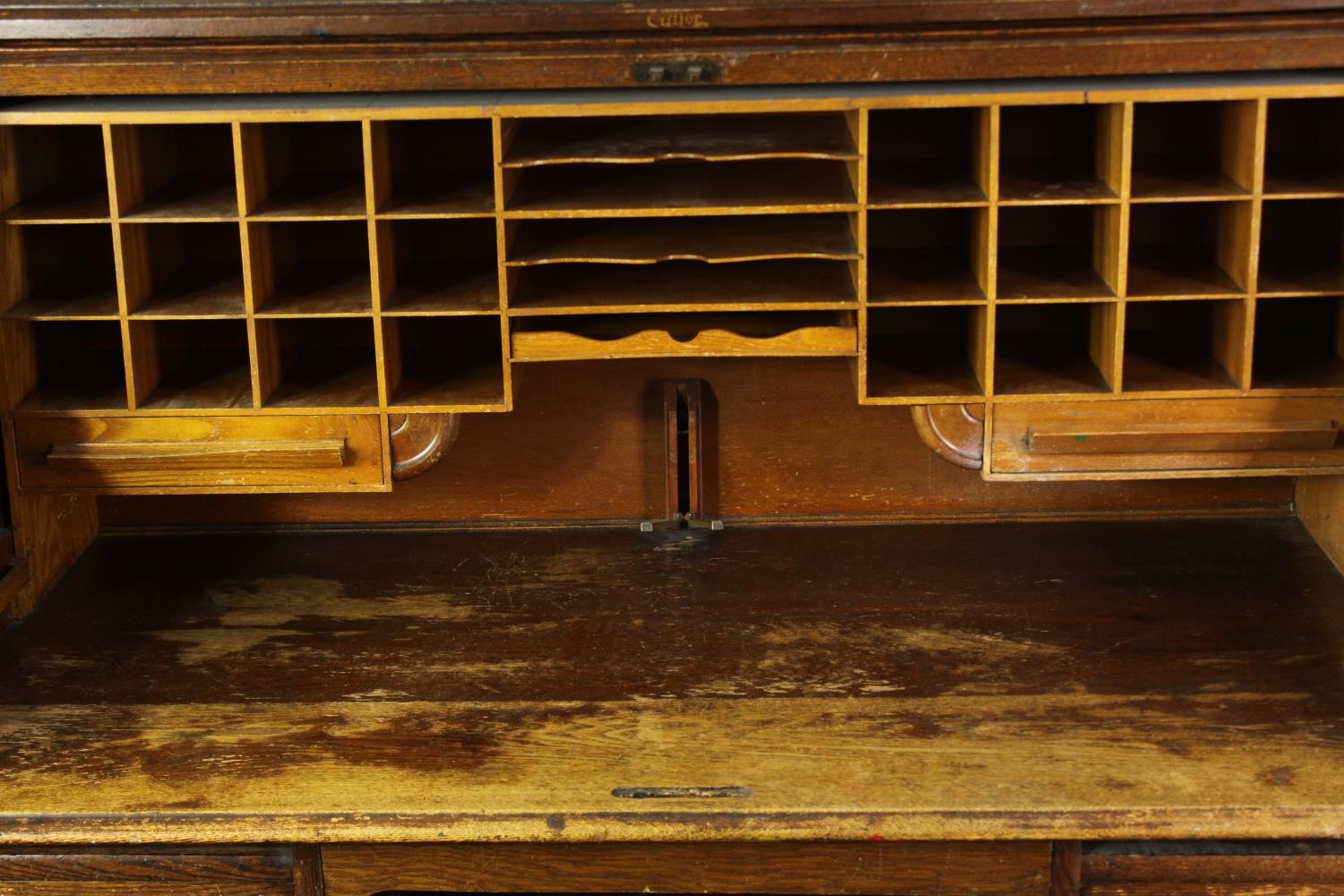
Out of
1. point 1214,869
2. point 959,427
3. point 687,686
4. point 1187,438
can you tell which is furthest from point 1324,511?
point 687,686

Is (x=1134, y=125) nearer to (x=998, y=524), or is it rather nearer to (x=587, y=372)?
(x=998, y=524)

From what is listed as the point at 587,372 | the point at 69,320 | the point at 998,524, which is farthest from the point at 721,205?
the point at 69,320

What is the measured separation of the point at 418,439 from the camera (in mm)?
2742

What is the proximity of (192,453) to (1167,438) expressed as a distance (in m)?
1.45

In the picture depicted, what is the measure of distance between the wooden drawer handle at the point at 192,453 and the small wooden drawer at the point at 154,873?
2.14 feet

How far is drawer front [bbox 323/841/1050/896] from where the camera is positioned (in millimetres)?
2242

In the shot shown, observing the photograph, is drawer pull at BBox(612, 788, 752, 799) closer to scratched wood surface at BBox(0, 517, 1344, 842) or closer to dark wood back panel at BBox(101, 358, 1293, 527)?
scratched wood surface at BBox(0, 517, 1344, 842)

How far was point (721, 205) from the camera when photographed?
8.24 ft

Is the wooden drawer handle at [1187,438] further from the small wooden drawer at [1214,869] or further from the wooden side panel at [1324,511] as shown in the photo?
the small wooden drawer at [1214,869]

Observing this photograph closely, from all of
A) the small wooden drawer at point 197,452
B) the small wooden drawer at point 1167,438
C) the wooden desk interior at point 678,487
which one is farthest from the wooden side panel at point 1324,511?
the small wooden drawer at point 197,452

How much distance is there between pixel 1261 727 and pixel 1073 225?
88 centimetres

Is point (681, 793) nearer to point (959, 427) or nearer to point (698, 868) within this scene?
point (698, 868)

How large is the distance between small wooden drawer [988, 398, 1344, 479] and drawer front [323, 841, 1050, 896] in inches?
26.7

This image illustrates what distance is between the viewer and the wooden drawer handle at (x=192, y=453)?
2684mm
